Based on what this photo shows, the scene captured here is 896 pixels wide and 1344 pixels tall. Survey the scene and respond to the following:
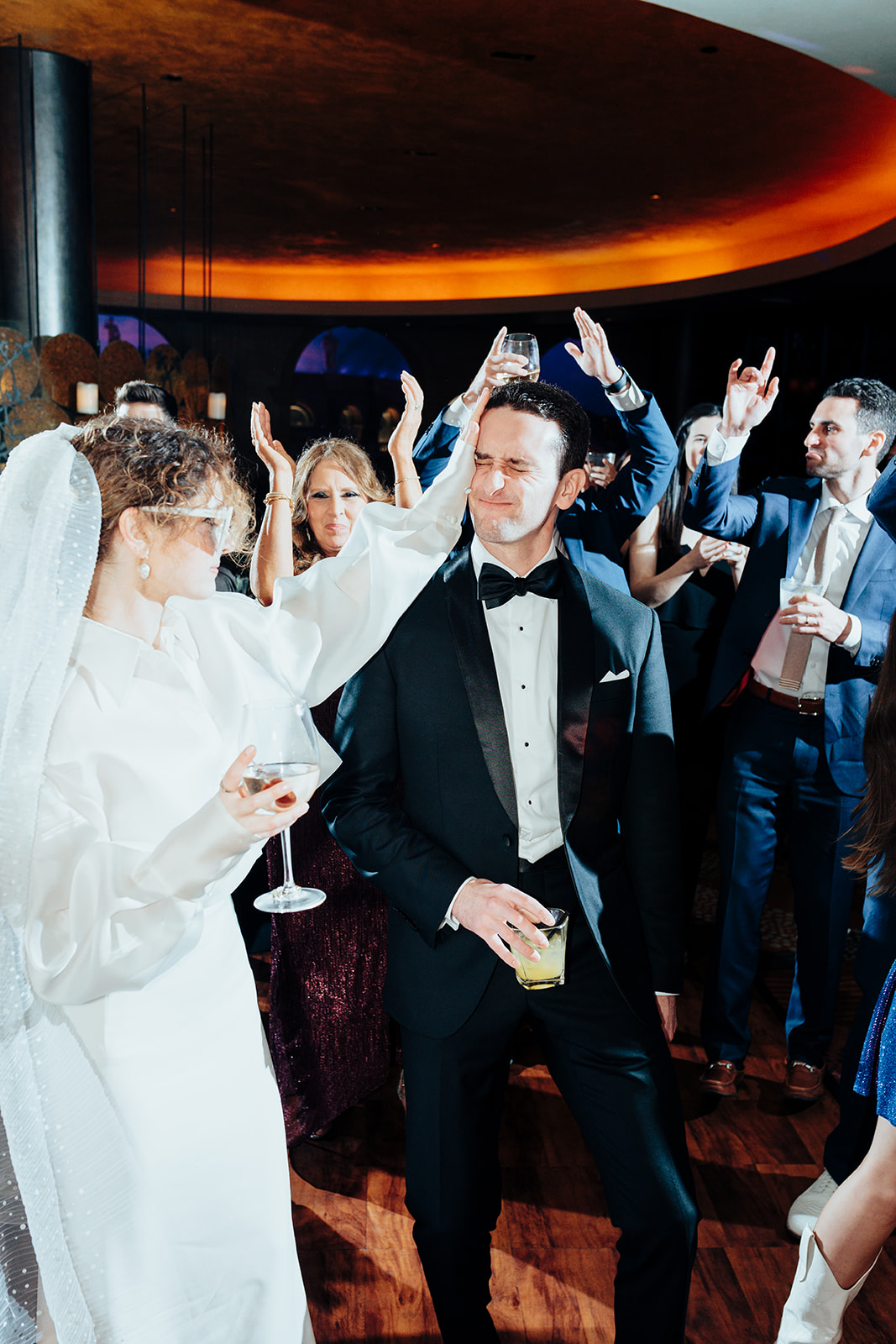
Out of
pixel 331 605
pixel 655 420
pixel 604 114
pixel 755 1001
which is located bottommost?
pixel 755 1001

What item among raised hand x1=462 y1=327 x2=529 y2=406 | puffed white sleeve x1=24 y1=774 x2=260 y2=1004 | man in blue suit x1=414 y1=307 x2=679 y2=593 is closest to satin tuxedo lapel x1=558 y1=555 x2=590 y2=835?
raised hand x1=462 y1=327 x2=529 y2=406

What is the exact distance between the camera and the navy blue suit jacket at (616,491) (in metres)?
3.01

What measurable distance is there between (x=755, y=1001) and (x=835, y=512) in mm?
1781

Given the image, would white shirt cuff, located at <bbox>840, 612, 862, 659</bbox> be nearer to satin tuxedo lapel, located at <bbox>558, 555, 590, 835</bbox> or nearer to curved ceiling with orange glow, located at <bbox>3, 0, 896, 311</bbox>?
satin tuxedo lapel, located at <bbox>558, 555, 590, 835</bbox>

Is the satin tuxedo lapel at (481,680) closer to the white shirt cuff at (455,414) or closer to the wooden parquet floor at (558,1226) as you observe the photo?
the white shirt cuff at (455,414)

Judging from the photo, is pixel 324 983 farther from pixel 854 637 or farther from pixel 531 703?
pixel 854 637

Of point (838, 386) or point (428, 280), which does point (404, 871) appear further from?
point (428, 280)

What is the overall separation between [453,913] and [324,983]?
123cm

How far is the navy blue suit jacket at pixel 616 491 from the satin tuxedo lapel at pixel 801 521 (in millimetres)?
388

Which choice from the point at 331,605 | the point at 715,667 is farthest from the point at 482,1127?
the point at 715,667

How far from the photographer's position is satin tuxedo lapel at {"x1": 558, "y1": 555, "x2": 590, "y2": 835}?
1.81 meters

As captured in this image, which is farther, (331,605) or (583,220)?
(583,220)

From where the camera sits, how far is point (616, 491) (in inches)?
127

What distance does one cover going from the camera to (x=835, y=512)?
3.02 meters
